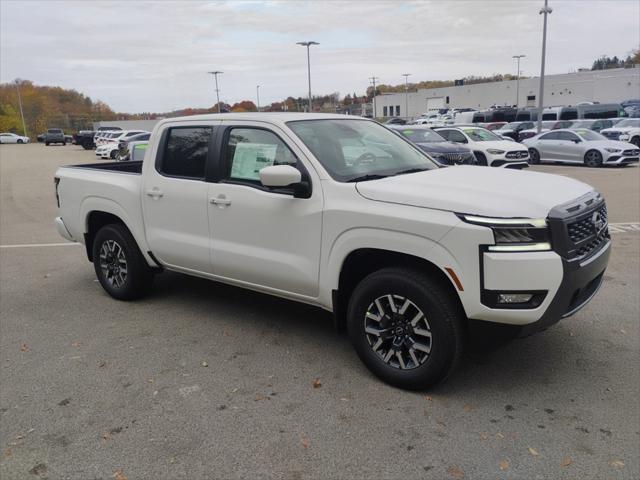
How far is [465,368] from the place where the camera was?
4.15 metres

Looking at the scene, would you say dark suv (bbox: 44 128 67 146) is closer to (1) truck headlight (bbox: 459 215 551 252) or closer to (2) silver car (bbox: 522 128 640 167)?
(2) silver car (bbox: 522 128 640 167)

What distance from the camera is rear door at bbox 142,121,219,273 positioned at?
4.82m

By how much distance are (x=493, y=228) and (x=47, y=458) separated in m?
2.87

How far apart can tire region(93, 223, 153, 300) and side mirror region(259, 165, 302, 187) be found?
7.58 ft

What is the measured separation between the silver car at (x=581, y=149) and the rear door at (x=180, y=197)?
706 inches

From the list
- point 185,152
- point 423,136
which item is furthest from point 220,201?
point 423,136

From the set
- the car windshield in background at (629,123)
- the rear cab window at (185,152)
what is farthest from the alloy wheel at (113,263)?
the car windshield in background at (629,123)

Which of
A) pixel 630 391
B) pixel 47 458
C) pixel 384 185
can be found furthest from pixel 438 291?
pixel 47 458

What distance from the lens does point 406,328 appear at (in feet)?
12.2

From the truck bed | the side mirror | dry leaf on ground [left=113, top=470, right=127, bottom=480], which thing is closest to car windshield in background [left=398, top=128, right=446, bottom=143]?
the truck bed

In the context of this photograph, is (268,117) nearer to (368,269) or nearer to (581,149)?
(368,269)

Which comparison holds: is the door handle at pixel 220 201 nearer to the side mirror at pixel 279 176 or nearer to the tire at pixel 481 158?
the side mirror at pixel 279 176

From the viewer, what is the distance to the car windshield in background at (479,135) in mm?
18766

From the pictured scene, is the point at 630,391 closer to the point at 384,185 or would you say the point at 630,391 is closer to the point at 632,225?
the point at 384,185
